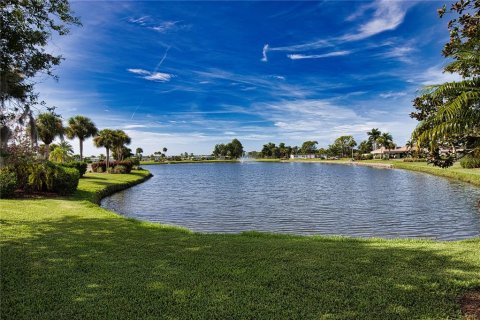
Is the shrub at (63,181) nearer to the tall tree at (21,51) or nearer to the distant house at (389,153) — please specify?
the tall tree at (21,51)

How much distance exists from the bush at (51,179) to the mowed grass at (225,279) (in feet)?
43.0

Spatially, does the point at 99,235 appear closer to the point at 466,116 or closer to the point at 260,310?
the point at 260,310

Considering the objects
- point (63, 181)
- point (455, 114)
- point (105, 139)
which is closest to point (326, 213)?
point (455, 114)

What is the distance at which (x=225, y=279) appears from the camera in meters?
6.22

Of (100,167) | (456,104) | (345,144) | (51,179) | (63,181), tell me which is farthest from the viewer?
(345,144)

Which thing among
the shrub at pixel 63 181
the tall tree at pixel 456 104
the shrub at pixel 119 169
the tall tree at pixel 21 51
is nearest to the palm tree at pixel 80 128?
the shrub at pixel 119 169

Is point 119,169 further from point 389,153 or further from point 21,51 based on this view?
point 389,153

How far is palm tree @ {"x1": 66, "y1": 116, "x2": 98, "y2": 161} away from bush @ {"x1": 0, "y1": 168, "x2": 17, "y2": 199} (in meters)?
45.1

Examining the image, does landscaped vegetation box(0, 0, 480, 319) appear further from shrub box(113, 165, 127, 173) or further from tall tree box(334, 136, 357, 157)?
tall tree box(334, 136, 357, 157)

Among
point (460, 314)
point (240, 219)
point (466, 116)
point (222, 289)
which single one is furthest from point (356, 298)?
point (240, 219)

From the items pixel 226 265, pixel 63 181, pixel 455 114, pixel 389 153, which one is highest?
pixel 389 153

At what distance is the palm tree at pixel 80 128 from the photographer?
62.3 metres

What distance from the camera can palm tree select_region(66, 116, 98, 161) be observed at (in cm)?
6231

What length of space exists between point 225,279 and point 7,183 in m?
18.4
